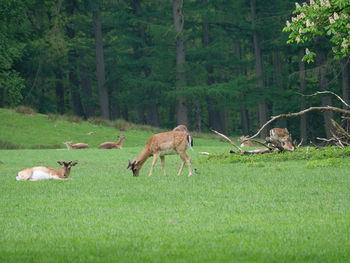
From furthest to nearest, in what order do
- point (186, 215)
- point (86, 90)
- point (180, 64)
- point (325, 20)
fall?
point (86, 90)
point (180, 64)
point (325, 20)
point (186, 215)

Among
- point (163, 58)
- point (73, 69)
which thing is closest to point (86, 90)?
point (73, 69)

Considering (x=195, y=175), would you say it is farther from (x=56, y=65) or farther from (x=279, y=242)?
(x=56, y=65)

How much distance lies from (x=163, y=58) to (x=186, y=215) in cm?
4428

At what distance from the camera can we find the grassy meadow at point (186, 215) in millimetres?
7266

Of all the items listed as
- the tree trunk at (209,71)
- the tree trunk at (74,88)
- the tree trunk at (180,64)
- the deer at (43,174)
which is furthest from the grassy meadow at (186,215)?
the tree trunk at (74,88)

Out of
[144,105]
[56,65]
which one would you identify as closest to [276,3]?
[144,105]

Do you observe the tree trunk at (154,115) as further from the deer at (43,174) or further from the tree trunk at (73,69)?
the deer at (43,174)

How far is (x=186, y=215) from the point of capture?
31.8ft

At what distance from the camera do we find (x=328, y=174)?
15117mm

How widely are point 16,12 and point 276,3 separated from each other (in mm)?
21744

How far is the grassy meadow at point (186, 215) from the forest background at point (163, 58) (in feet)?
84.9

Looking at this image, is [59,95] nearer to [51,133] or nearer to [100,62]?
[100,62]

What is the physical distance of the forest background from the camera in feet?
146

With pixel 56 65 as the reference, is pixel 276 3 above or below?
above
